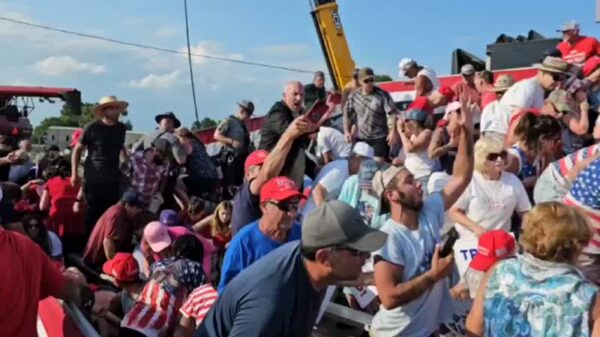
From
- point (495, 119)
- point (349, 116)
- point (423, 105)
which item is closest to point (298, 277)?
point (495, 119)

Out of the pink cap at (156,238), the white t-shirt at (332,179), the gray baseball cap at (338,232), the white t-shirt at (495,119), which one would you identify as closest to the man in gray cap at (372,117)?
the white t-shirt at (495,119)

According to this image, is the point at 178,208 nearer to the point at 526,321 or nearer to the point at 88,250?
the point at 88,250

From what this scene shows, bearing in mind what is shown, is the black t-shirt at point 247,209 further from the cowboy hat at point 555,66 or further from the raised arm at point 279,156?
the cowboy hat at point 555,66

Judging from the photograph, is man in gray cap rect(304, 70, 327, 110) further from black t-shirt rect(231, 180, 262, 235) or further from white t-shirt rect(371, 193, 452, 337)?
white t-shirt rect(371, 193, 452, 337)

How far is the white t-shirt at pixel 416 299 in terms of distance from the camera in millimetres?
3514

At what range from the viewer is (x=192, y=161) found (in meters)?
8.64

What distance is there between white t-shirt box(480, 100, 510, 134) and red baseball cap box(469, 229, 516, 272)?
2.98 metres

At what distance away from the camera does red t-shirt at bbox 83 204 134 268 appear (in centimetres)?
659

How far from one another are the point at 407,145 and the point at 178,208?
2910 mm

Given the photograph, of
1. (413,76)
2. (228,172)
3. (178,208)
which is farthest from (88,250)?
(413,76)

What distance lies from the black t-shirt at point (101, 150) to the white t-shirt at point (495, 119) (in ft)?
11.7

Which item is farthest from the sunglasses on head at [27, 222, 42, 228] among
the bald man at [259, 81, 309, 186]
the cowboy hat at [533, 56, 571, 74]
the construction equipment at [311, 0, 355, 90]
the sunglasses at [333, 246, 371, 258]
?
the construction equipment at [311, 0, 355, 90]

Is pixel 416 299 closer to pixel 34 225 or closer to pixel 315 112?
pixel 315 112

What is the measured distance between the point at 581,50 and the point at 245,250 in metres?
6.44
